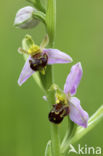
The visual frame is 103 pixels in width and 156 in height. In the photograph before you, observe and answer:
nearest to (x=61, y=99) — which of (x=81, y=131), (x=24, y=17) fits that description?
(x=81, y=131)

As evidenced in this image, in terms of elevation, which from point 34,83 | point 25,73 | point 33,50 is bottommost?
point 34,83

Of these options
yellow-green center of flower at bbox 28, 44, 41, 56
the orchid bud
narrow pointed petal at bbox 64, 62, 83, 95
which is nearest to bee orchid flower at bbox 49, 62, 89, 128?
narrow pointed petal at bbox 64, 62, 83, 95

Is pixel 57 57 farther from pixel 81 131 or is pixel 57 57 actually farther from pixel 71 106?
pixel 81 131

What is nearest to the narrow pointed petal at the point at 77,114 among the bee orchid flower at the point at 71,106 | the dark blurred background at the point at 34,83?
the bee orchid flower at the point at 71,106

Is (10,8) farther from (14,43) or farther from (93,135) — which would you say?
(93,135)

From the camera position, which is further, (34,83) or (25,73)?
(34,83)

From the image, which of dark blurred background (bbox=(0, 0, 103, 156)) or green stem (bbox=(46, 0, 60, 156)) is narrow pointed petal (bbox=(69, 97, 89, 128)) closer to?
green stem (bbox=(46, 0, 60, 156))

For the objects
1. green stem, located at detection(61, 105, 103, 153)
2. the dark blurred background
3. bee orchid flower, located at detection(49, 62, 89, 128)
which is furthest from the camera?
the dark blurred background
